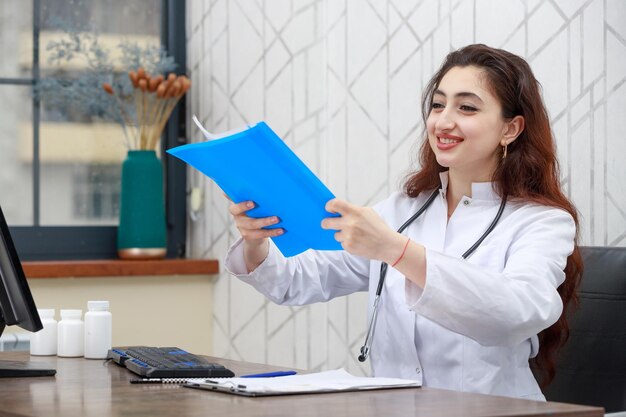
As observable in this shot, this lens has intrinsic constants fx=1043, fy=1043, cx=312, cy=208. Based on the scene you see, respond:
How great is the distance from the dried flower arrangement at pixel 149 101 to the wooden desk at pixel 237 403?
6.61 feet

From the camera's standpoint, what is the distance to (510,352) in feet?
7.05

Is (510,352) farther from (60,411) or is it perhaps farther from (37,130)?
(37,130)

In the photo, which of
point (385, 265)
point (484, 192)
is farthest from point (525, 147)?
point (385, 265)

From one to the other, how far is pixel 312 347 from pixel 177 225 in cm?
91

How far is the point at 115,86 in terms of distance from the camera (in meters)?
3.74

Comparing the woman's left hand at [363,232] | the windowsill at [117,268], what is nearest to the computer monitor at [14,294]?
the woman's left hand at [363,232]

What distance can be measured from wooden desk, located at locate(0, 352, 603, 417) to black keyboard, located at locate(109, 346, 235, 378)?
7cm

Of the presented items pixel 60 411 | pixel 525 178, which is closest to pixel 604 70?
pixel 525 178

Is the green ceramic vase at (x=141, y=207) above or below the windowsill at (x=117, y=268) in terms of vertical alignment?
above

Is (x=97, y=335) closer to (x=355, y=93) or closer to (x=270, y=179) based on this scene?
(x=270, y=179)

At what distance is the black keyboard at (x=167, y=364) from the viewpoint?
1801 millimetres

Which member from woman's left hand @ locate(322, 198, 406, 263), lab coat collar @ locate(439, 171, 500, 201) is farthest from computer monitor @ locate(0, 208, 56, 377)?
lab coat collar @ locate(439, 171, 500, 201)

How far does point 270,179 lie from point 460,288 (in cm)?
40

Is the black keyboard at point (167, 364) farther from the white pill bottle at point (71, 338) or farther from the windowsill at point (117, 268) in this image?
the windowsill at point (117, 268)
